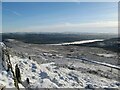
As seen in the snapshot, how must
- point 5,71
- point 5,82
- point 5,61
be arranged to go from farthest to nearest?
point 5,61, point 5,71, point 5,82

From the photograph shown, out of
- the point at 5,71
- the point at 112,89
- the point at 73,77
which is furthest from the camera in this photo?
the point at 73,77

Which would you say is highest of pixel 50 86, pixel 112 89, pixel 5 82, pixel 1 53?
pixel 1 53

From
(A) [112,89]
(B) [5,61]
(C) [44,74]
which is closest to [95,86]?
(A) [112,89]

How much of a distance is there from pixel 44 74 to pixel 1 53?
168 inches

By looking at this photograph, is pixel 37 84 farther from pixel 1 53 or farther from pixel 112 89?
pixel 112 89

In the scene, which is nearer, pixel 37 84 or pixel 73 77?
pixel 37 84

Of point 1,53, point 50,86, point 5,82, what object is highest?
point 1,53

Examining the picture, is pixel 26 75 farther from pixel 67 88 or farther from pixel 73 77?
pixel 73 77

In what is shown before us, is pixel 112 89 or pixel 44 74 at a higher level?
pixel 44 74

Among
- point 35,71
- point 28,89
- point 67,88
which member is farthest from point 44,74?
point 28,89

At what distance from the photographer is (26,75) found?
47.4 ft

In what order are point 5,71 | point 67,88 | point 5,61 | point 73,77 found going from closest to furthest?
1. point 5,71
2. point 5,61
3. point 67,88
4. point 73,77

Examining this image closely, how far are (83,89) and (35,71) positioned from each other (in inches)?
167

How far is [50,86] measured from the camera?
12.9 metres
